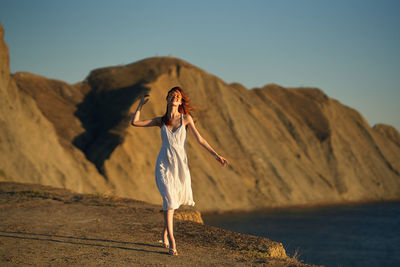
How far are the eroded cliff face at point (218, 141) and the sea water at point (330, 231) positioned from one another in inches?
154

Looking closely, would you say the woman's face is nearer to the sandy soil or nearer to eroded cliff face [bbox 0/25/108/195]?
the sandy soil

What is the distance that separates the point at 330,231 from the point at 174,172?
87.7 ft

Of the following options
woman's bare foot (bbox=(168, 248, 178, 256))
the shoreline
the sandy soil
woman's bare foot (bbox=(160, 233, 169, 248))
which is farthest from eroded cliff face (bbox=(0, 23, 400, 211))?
woman's bare foot (bbox=(168, 248, 178, 256))

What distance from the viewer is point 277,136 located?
5169 cm

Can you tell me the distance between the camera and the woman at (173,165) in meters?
5.95

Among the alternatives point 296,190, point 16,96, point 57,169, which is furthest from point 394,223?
point 16,96

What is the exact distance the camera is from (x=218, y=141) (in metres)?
44.9

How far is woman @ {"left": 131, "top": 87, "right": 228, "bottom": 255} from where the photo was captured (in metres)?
5.95

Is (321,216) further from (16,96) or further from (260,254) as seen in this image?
(260,254)

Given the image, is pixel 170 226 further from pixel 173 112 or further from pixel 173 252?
pixel 173 112

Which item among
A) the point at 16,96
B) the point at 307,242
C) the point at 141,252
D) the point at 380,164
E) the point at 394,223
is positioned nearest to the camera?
the point at 141,252

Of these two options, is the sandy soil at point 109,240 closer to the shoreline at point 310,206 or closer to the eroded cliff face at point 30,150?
the eroded cliff face at point 30,150

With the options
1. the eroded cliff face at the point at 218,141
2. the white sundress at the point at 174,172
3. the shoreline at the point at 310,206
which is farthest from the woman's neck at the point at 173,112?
the shoreline at the point at 310,206

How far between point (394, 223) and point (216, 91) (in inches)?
888
